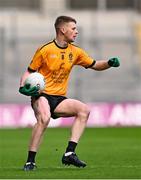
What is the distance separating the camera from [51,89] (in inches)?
451

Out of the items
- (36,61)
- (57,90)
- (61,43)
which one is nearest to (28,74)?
(36,61)

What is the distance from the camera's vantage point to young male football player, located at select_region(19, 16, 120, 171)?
37.1 feet

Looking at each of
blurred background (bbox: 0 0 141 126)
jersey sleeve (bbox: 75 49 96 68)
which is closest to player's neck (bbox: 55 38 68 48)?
jersey sleeve (bbox: 75 49 96 68)

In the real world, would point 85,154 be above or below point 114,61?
below

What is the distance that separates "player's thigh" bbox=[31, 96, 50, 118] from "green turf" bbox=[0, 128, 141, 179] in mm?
709

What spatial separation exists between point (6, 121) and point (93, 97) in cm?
362

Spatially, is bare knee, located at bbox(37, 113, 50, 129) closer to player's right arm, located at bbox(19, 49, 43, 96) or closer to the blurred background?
player's right arm, located at bbox(19, 49, 43, 96)

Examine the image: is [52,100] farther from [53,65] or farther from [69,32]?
[69,32]

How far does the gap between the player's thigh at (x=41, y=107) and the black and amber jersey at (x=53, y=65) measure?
0.18 m

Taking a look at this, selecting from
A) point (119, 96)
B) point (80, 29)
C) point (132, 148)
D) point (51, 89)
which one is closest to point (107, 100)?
point (119, 96)

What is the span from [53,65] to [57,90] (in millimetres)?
333

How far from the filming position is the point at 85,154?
1475 cm

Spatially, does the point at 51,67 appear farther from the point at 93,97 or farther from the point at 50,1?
the point at 50,1

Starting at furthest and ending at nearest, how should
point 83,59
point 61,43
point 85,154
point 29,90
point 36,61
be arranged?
1. point 85,154
2. point 83,59
3. point 61,43
4. point 36,61
5. point 29,90
